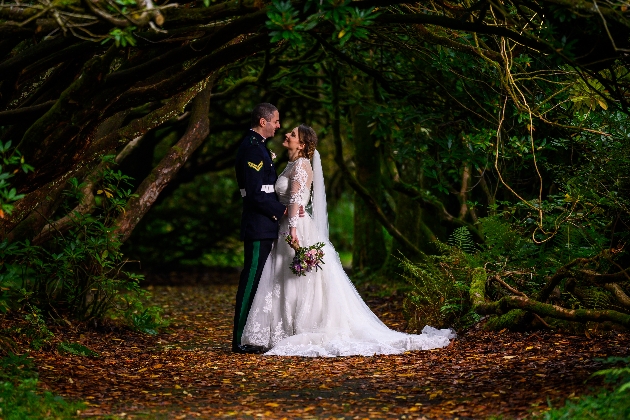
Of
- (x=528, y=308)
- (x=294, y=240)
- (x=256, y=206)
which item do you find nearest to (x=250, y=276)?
(x=294, y=240)

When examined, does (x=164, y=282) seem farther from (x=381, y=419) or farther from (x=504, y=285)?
→ (x=381, y=419)

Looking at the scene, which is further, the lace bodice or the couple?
the lace bodice

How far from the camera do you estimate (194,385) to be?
22.2ft

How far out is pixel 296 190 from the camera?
888 cm

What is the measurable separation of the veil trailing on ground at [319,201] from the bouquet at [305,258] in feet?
0.78

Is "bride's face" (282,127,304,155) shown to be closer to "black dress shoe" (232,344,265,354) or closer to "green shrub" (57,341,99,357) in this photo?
"black dress shoe" (232,344,265,354)

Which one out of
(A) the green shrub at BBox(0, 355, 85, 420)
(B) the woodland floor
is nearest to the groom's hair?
(B) the woodland floor

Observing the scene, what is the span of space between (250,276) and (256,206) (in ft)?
2.31

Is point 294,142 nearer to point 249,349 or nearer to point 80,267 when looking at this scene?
point 249,349

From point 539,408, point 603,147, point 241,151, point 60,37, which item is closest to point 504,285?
point 603,147

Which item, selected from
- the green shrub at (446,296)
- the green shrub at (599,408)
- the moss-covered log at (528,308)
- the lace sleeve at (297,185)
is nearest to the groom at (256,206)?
the lace sleeve at (297,185)

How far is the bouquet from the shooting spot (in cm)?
882

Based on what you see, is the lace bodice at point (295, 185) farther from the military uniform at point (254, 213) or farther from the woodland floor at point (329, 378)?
the woodland floor at point (329, 378)

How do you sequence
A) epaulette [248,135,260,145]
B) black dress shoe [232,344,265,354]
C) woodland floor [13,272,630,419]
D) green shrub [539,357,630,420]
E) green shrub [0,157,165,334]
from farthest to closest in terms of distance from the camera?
green shrub [0,157,165,334] → epaulette [248,135,260,145] → black dress shoe [232,344,265,354] → woodland floor [13,272,630,419] → green shrub [539,357,630,420]
